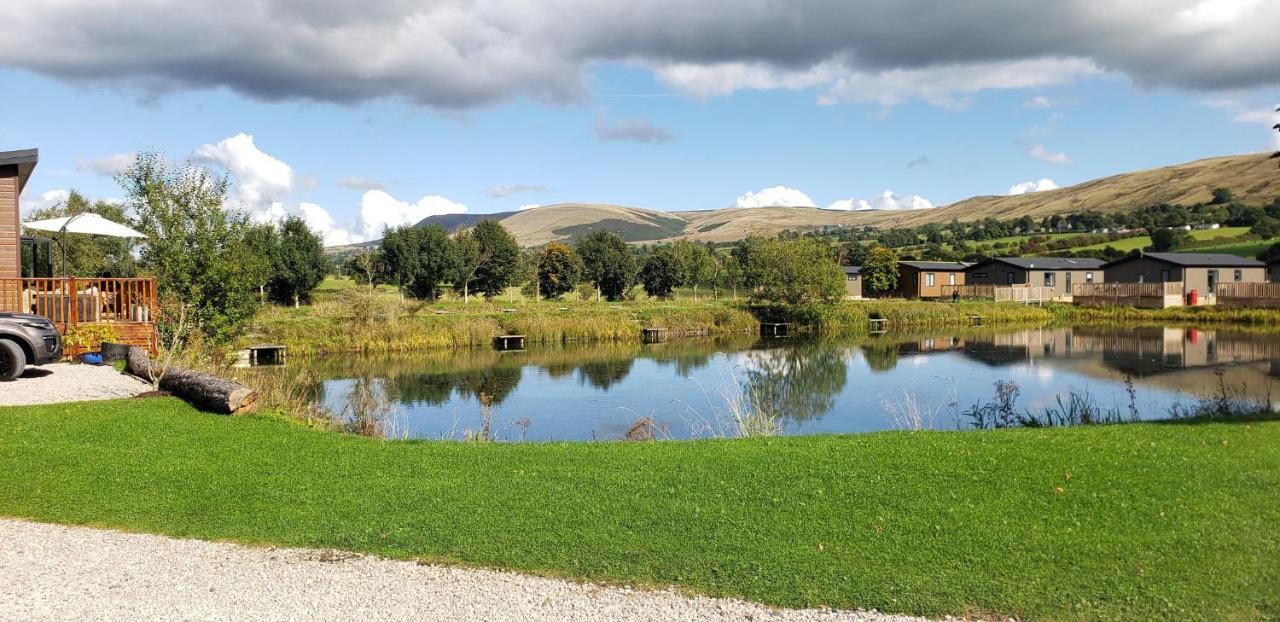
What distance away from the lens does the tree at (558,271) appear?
51.6m

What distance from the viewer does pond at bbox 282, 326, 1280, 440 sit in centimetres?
1546

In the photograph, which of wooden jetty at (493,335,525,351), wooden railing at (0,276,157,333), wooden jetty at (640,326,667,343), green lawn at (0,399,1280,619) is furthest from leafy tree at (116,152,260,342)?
wooden jetty at (640,326,667,343)

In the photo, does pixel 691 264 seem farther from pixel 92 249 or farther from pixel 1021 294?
pixel 92 249

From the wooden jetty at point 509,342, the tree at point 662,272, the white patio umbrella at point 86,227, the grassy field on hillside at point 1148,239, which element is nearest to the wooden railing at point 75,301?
the white patio umbrella at point 86,227

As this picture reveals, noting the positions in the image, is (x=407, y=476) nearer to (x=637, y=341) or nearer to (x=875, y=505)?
(x=875, y=505)

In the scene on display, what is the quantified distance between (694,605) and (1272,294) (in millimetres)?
51223

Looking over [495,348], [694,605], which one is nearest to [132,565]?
[694,605]

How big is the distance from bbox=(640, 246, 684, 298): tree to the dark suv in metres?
43.0

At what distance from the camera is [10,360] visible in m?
12.1

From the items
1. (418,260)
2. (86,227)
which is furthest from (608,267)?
(86,227)

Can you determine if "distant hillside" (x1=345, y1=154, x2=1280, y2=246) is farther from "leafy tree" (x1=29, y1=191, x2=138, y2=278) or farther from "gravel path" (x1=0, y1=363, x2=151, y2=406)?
"gravel path" (x1=0, y1=363, x2=151, y2=406)

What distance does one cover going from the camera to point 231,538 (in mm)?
6211

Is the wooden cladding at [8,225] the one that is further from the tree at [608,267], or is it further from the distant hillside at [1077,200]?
the distant hillside at [1077,200]

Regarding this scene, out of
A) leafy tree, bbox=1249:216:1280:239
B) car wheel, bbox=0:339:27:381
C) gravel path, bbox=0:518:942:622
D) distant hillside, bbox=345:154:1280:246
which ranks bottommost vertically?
gravel path, bbox=0:518:942:622
